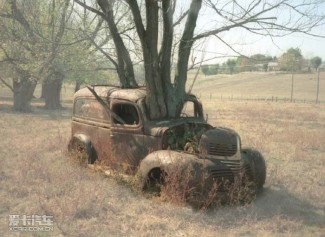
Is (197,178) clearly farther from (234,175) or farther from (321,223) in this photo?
(321,223)

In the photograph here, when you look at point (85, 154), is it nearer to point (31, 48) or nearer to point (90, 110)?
point (90, 110)

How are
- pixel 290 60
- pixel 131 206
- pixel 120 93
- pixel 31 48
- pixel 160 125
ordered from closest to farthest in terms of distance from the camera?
pixel 131 206 < pixel 160 125 < pixel 120 93 < pixel 31 48 < pixel 290 60

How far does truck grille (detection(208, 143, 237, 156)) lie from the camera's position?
21.4ft

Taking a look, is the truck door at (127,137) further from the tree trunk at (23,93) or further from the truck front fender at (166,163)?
the tree trunk at (23,93)

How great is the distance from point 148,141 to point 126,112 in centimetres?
132

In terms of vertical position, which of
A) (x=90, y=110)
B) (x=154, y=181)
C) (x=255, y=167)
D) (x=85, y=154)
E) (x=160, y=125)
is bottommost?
(x=154, y=181)

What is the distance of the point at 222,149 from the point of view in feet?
21.6

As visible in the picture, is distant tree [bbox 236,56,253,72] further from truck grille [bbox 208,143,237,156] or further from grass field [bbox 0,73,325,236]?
grass field [bbox 0,73,325,236]

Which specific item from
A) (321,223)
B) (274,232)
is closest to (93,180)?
(274,232)

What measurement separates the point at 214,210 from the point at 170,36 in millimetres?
3535

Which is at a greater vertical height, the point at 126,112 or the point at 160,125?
the point at 126,112

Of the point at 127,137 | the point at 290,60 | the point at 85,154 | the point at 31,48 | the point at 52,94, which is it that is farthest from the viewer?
the point at 290,60

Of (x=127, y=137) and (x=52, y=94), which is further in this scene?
(x=52, y=94)

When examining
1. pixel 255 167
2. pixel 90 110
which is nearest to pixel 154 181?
pixel 255 167
